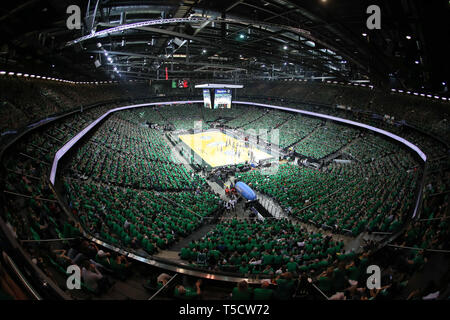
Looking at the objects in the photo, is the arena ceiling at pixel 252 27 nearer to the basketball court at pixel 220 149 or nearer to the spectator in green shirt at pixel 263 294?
the spectator in green shirt at pixel 263 294

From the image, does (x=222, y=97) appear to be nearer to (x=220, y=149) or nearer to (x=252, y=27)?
(x=220, y=149)

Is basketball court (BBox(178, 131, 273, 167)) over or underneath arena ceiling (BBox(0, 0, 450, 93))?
underneath

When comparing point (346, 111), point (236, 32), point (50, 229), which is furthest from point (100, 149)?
point (346, 111)

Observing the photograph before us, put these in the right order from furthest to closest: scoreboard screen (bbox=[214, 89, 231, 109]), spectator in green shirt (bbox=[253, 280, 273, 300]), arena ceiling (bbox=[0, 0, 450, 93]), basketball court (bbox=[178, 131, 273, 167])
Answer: scoreboard screen (bbox=[214, 89, 231, 109]) → basketball court (bbox=[178, 131, 273, 167]) → arena ceiling (bbox=[0, 0, 450, 93]) → spectator in green shirt (bbox=[253, 280, 273, 300])

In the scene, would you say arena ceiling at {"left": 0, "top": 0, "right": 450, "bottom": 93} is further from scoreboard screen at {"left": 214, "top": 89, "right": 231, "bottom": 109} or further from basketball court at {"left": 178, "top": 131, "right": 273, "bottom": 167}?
scoreboard screen at {"left": 214, "top": 89, "right": 231, "bottom": 109}

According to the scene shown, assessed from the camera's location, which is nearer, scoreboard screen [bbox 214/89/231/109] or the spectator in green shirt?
the spectator in green shirt

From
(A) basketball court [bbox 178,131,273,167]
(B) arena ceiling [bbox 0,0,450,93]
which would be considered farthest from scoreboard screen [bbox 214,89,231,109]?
(B) arena ceiling [bbox 0,0,450,93]

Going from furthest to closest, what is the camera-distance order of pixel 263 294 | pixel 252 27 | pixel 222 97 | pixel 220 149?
pixel 222 97, pixel 220 149, pixel 252 27, pixel 263 294

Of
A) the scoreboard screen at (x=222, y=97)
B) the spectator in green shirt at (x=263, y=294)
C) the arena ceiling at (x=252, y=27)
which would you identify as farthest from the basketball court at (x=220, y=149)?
the spectator in green shirt at (x=263, y=294)

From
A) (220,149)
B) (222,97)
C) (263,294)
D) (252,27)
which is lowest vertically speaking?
(263,294)

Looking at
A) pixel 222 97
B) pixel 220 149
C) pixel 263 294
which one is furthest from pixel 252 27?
pixel 222 97
